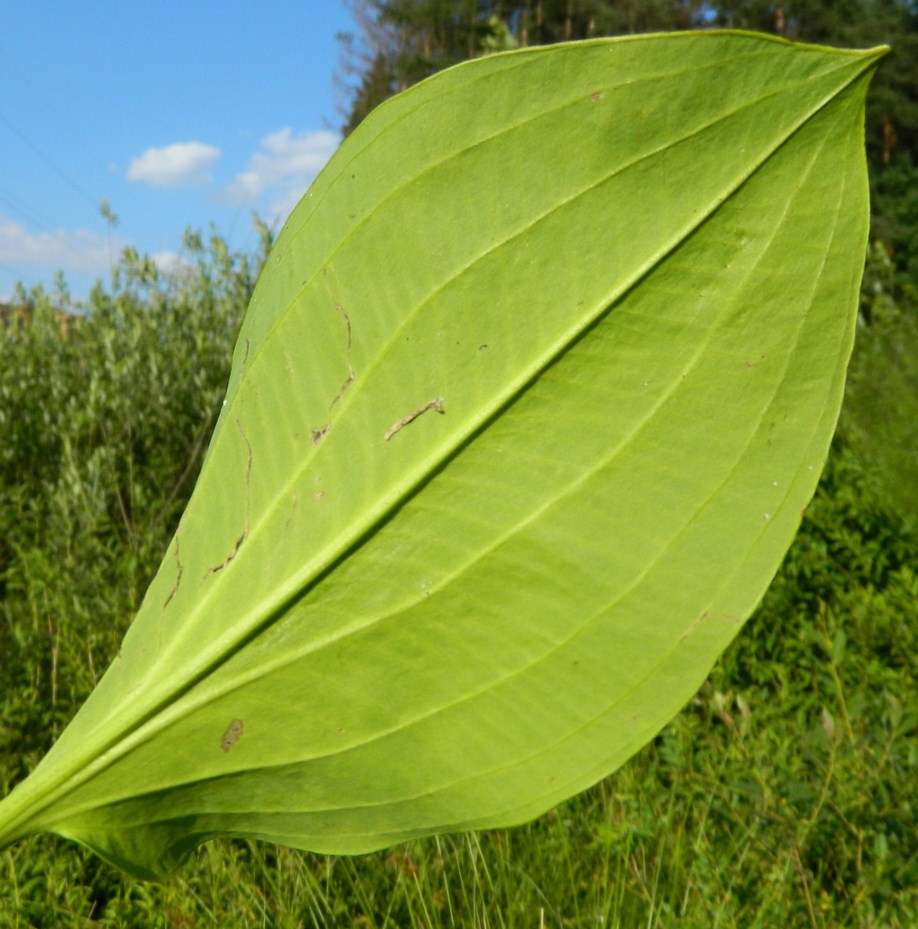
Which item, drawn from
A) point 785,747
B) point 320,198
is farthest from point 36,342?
point 320,198

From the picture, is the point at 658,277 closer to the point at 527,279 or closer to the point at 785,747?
the point at 527,279

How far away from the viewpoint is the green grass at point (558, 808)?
135 centimetres

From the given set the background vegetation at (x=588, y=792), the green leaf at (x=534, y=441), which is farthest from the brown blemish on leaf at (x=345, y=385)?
the background vegetation at (x=588, y=792)

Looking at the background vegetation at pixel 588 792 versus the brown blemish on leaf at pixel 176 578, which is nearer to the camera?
the brown blemish on leaf at pixel 176 578

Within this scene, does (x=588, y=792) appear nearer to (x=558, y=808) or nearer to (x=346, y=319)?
(x=558, y=808)

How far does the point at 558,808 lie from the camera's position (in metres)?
1.70

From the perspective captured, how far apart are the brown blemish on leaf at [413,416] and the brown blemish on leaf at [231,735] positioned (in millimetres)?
108

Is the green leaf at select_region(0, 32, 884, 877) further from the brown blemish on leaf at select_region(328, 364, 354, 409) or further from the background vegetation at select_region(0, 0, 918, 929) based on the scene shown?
the background vegetation at select_region(0, 0, 918, 929)

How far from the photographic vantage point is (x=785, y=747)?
1672 millimetres

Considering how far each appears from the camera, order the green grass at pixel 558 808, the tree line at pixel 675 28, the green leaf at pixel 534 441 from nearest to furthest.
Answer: the green leaf at pixel 534 441, the green grass at pixel 558 808, the tree line at pixel 675 28

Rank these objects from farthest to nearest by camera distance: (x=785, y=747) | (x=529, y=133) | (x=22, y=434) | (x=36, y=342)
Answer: (x=36, y=342)
(x=22, y=434)
(x=785, y=747)
(x=529, y=133)

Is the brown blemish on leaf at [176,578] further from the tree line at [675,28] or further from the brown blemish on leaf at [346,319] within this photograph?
the tree line at [675,28]

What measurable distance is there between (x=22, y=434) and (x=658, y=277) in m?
3.06

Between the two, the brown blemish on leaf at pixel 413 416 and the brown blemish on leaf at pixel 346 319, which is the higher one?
the brown blemish on leaf at pixel 346 319
